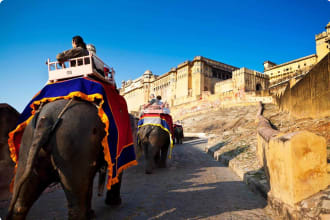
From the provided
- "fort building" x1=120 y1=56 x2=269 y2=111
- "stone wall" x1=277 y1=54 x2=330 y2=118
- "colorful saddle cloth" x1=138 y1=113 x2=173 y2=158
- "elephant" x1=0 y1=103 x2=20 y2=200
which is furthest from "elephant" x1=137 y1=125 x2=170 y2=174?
"fort building" x1=120 y1=56 x2=269 y2=111

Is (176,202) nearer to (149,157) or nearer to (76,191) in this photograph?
(76,191)

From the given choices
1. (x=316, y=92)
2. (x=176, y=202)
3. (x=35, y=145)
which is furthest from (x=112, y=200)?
(x=316, y=92)

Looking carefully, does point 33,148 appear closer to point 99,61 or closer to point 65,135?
point 65,135

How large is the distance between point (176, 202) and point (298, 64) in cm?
6331

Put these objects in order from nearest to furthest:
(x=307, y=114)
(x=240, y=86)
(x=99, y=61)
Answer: (x=99, y=61)
(x=307, y=114)
(x=240, y=86)

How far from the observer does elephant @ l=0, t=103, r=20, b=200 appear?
4269 millimetres

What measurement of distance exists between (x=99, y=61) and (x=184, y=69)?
62.0 m

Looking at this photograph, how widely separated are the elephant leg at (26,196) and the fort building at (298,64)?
49.9m

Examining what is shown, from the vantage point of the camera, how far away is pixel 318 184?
2711 millimetres

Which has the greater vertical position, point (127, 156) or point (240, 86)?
point (240, 86)

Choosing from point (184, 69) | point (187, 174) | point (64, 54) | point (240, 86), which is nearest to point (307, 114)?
point (187, 174)

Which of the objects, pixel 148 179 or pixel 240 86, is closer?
pixel 148 179

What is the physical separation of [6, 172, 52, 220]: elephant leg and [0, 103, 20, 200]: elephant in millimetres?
2489

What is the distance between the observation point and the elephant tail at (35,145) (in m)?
2.19
